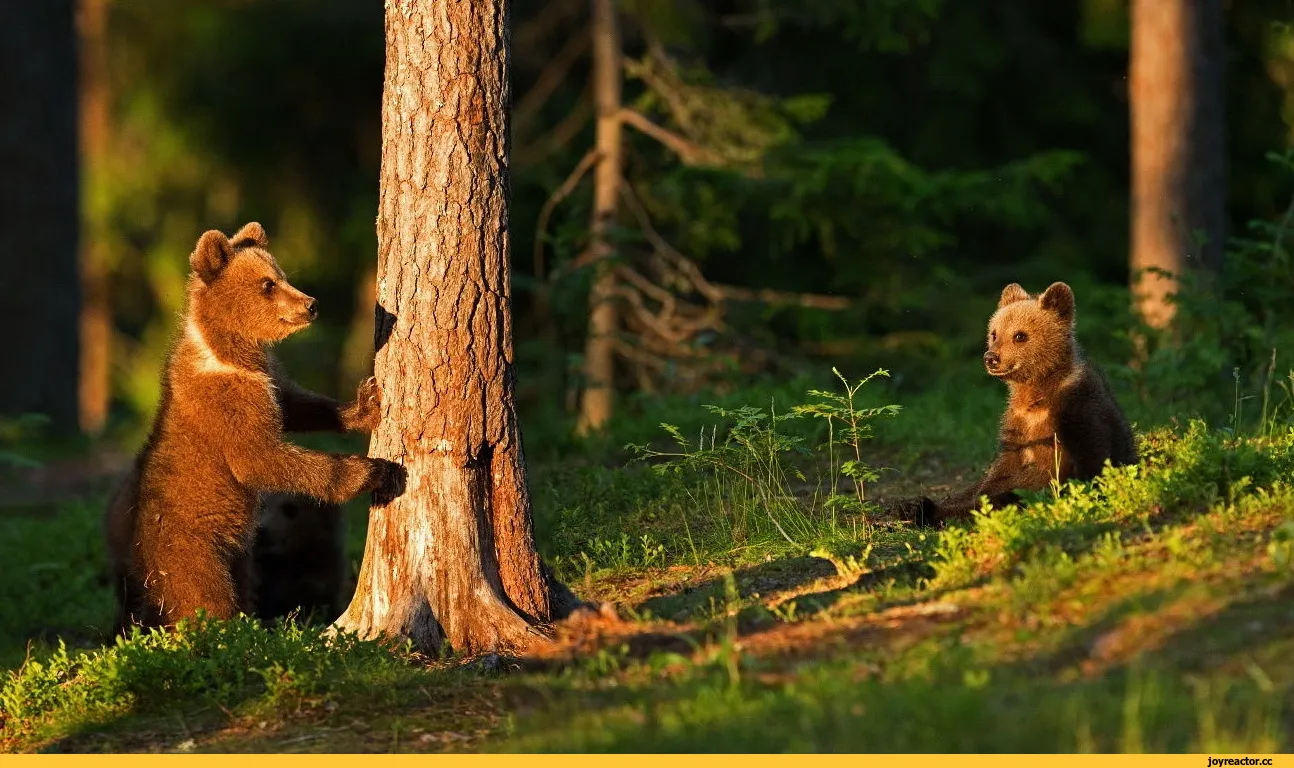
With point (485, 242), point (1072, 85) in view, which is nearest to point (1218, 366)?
point (485, 242)

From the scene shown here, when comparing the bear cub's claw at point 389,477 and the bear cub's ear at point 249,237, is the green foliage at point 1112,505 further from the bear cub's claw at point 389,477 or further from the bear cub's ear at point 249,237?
the bear cub's ear at point 249,237

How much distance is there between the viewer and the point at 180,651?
23.3 feet

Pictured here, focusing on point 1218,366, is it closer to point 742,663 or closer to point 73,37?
point 742,663

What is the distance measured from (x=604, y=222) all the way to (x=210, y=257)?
276 inches

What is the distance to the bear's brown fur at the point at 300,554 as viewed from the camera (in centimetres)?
1081

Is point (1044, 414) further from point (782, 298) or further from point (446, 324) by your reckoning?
point (782, 298)

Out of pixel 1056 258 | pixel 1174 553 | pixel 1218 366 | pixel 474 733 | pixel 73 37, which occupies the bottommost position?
pixel 474 733

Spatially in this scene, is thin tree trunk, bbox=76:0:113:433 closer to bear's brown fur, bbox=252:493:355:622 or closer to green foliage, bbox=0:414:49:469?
green foliage, bbox=0:414:49:469

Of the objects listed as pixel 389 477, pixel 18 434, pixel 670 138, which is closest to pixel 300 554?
pixel 18 434

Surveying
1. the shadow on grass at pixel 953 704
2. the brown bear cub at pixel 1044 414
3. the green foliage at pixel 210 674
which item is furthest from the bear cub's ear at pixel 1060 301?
the green foliage at pixel 210 674

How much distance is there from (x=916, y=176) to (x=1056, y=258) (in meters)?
5.41

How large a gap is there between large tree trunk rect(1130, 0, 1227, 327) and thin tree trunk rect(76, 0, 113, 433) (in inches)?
600

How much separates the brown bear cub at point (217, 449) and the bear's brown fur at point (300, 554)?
237cm

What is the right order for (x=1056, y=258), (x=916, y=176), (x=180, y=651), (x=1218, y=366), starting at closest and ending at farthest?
(x=180, y=651) < (x=1218, y=366) < (x=916, y=176) < (x=1056, y=258)
